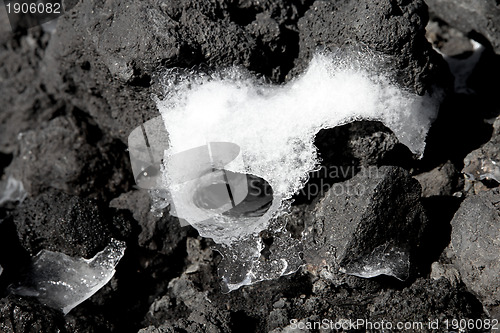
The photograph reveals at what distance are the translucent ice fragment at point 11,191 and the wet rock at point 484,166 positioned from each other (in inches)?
93.2

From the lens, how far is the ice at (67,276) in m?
2.36

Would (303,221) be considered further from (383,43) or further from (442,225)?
(383,43)

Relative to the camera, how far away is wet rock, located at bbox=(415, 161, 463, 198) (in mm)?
2410

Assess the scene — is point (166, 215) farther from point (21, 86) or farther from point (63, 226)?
point (21, 86)

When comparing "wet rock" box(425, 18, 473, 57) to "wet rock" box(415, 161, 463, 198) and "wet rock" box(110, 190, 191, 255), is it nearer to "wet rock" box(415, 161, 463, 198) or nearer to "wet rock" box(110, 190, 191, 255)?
"wet rock" box(415, 161, 463, 198)

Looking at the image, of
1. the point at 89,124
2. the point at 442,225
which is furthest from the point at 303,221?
the point at 89,124

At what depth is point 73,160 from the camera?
270cm

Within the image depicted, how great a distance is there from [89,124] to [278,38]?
47.3 inches

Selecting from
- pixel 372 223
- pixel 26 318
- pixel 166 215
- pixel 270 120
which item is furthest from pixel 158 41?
pixel 26 318

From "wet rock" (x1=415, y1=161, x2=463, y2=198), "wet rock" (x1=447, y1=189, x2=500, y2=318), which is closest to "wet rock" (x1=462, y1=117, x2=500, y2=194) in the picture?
"wet rock" (x1=415, y1=161, x2=463, y2=198)

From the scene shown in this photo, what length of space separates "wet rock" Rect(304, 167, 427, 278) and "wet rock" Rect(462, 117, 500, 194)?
0.37 meters

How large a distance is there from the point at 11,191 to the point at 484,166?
2.58 m

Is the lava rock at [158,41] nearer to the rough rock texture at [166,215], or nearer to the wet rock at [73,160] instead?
the rough rock texture at [166,215]

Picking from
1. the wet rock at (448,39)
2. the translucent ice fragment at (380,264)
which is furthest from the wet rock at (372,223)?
the wet rock at (448,39)
